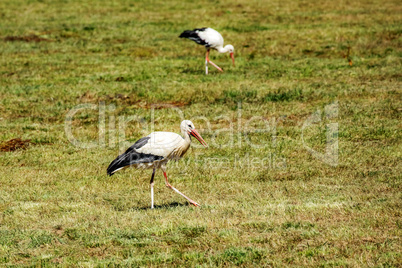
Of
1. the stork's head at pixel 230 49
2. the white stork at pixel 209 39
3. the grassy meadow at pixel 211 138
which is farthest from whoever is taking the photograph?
the stork's head at pixel 230 49

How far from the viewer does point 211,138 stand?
14.6 m

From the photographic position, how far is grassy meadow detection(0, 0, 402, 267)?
7699mm

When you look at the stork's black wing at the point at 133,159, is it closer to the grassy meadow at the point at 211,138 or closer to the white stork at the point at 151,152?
the white stork at the point at 151,152

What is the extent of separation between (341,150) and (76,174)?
240 inches

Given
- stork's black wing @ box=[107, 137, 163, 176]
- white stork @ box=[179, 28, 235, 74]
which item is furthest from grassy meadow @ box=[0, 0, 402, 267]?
white stork @ box=[179, 28, 235, 74]

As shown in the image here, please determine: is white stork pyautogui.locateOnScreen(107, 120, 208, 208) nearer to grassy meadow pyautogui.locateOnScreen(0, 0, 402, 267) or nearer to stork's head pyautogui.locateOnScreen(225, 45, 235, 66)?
grassy meadow pyautogui.locateOnScreen(0, 0, 402, 267)

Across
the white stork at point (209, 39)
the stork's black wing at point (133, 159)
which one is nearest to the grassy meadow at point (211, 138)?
the stork's black wing at point (133, 159)

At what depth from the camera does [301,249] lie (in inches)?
285

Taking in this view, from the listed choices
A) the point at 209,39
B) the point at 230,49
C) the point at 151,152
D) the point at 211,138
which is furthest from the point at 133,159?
the point at 230,49

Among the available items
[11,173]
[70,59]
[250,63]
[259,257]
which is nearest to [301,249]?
[259,257]

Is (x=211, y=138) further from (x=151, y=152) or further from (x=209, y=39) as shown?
(x=209, y=39)

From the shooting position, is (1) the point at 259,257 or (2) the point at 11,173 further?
(2) the point at 11,173

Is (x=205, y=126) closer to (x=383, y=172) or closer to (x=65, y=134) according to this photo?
(x=65, y=134)

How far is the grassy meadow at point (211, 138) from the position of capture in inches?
303
